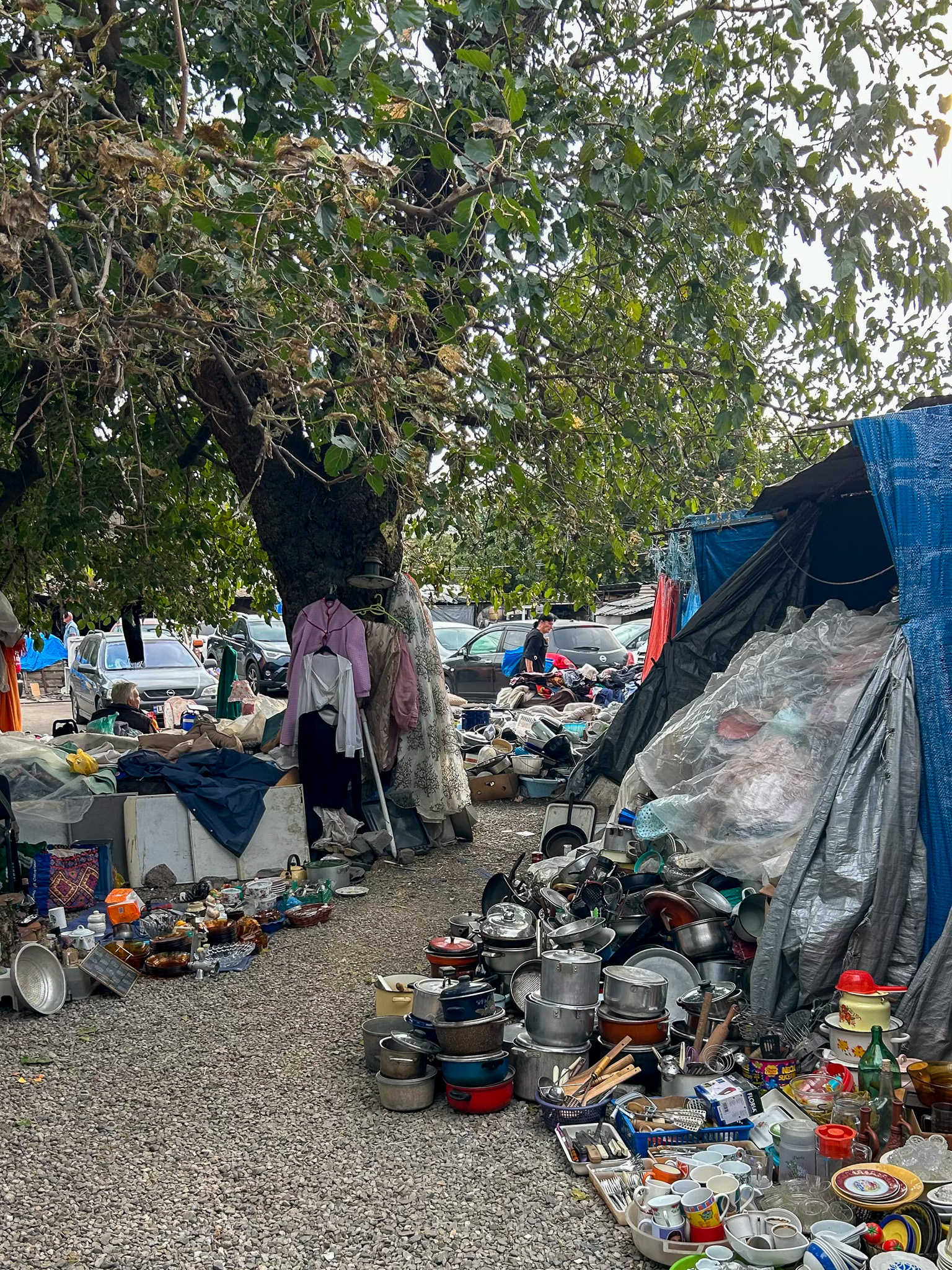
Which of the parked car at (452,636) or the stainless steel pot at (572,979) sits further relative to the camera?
the parked car at (452,636)

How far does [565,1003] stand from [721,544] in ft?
16.9

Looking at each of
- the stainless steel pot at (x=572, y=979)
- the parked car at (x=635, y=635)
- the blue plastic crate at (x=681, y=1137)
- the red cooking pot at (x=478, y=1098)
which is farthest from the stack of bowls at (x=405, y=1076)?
the parked car at (x=635, y=635)

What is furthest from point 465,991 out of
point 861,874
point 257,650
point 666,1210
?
point 257,650

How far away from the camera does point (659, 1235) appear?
11.3 feet

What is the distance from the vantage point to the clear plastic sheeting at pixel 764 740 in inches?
239

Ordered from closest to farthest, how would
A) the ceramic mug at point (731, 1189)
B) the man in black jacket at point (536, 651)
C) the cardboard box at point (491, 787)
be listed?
the ceramic mug at point (731, 1189) < the cardboard box at point (491, 787) < the man in black jacket at point (536, 651)

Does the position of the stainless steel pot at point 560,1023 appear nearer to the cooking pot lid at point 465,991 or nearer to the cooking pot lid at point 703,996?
the cooking pot lid at point 465,991

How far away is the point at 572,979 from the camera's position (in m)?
4.76

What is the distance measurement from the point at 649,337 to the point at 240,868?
524cm

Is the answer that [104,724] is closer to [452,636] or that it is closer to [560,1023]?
[560,1023]

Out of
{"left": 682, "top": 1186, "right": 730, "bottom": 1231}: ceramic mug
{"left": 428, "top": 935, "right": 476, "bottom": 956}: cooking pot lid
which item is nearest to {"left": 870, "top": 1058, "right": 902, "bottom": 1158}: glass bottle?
{"left": 682, "top": 1186, "right": 730, "bottom": 1231}: ceramic mug

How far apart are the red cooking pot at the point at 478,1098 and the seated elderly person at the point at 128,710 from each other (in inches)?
307

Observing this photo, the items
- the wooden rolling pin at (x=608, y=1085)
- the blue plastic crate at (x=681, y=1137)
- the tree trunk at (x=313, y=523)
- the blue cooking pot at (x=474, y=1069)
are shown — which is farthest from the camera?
the tree trunk at (x=313, y=523)

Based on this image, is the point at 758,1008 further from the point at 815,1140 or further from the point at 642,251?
the point at 642,251
